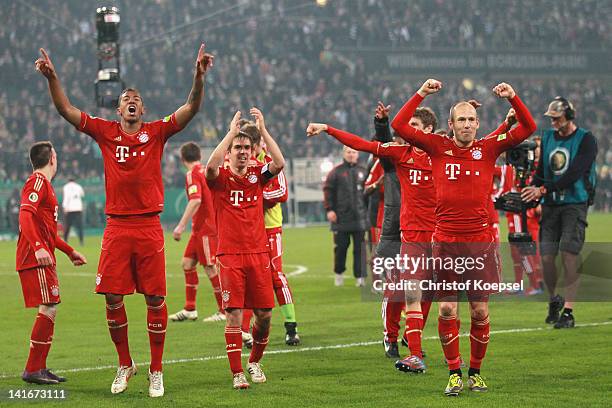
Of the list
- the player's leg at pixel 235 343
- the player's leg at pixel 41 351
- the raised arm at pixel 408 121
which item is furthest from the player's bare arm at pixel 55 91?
the raised arm at pixel 408 121

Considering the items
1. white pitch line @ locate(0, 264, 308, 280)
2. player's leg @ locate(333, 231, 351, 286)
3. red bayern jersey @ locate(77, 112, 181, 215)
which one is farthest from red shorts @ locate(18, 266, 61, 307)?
white pitch line @ locate(0, 264, 308, 280)

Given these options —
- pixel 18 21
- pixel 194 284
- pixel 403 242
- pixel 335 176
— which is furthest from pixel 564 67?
pixel 403 242

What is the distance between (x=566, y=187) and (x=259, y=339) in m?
4.27

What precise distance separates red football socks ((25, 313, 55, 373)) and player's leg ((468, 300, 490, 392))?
344 cm

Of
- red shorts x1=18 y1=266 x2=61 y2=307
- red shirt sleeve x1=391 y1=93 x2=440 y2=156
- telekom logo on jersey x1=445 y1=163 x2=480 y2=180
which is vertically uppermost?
red shirt sleeve x1=391 y1=93 x2=440 y2=156

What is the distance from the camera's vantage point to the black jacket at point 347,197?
19.0 metres

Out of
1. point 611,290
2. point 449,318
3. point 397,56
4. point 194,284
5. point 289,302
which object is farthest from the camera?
point 397,56

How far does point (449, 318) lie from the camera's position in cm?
872

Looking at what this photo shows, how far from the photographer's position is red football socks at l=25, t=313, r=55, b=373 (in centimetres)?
946

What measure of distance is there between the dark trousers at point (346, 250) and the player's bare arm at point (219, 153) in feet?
31.6

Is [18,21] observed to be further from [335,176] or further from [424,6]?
[335,176]

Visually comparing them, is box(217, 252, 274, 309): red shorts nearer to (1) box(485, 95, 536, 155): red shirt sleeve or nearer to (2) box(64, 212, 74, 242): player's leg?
(1) box(485, 95, 536, 155): red shirt sleeve

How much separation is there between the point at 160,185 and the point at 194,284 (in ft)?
18.1

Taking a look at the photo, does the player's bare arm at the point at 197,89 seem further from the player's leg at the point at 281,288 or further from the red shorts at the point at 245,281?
the player's leg at the point at 281,288
